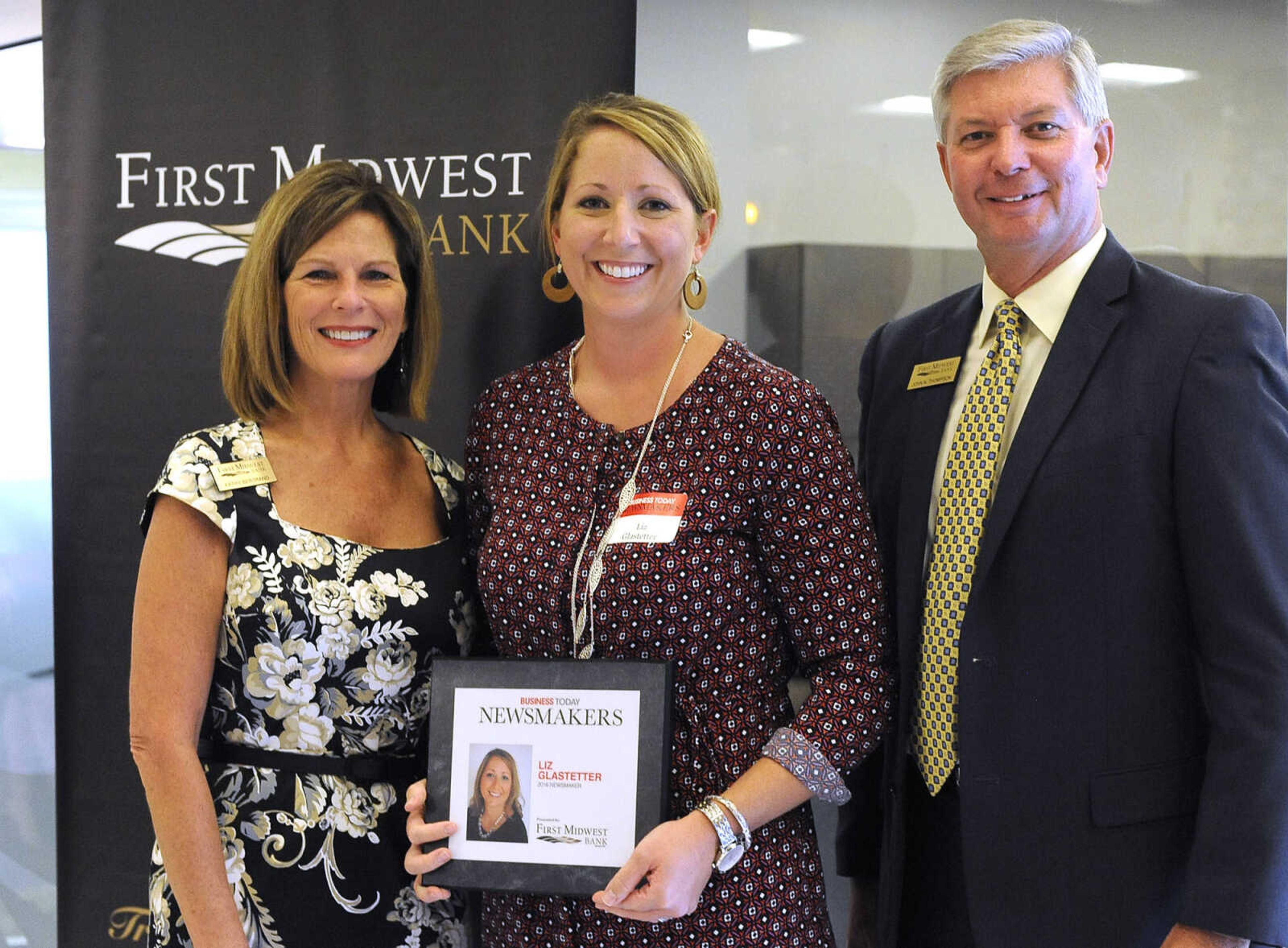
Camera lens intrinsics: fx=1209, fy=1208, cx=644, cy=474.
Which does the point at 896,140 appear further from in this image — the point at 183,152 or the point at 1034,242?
the point at 183,152

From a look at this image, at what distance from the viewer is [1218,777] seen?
1.80 meters

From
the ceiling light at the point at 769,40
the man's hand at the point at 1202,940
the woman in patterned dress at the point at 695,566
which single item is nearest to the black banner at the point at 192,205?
the ceiling light at the point at 769,40

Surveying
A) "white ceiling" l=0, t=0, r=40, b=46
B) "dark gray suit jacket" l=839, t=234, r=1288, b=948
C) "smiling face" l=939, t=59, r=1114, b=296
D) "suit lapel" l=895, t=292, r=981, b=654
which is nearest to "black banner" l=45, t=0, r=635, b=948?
"white ceiling" l=0, t=0, r=40, b=46

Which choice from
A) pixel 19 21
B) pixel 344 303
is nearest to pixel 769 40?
pixel 344 303

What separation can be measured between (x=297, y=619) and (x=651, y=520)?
629mm

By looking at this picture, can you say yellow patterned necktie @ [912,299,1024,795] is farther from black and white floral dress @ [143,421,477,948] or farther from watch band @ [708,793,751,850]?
black and white floral dress @ [143,421,477,948]

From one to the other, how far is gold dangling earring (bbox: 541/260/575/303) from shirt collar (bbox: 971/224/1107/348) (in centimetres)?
112

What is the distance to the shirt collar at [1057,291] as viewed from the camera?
2037 mm

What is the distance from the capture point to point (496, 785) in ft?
6.35

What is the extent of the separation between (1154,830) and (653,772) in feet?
2.59

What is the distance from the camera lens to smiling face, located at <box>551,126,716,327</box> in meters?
2.10

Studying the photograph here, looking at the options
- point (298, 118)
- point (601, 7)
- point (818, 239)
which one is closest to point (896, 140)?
point (818, 239)

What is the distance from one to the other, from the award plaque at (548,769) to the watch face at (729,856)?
0.40ft

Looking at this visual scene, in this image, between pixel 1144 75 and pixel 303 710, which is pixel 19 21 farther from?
pixel 1144 75
